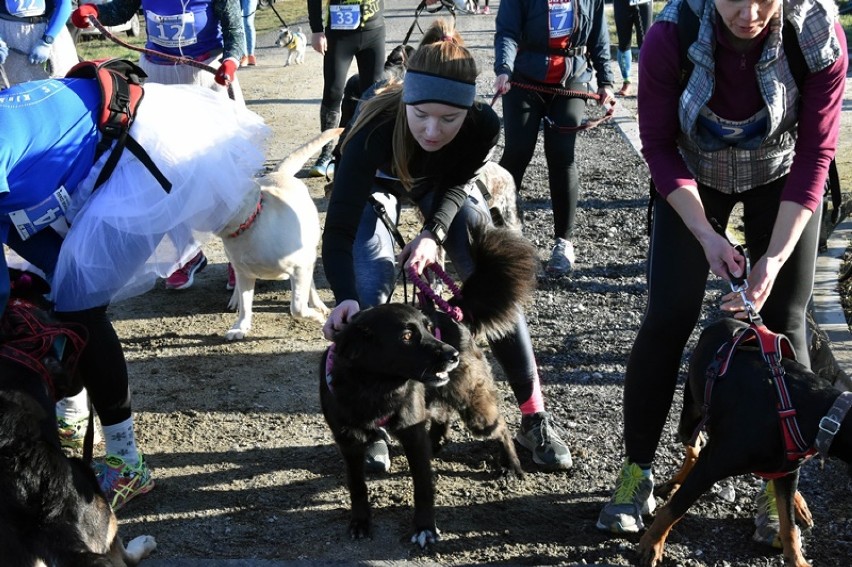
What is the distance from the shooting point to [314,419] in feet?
13.8

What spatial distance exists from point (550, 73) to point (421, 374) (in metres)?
3.17

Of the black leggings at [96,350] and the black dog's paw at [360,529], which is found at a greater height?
the black leggings at [96,350]

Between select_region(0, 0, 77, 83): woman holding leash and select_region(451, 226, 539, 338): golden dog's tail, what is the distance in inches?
169

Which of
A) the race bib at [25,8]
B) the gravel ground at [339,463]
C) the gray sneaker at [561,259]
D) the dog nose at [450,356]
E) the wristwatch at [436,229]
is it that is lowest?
the gravel ground at [339,463]

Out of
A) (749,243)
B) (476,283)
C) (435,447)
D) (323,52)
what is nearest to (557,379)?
(435,447)

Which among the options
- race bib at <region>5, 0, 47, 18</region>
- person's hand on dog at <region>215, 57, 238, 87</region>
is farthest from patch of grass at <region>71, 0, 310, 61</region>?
person's hand on dog at <region>215, 57, 238, 87</region>

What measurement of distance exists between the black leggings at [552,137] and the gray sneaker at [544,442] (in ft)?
7.67

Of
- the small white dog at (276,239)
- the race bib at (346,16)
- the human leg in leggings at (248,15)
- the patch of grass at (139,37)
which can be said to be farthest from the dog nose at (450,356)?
the patch of grass at (139,37)

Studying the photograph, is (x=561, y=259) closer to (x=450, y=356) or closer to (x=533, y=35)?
(x=533, y=35)

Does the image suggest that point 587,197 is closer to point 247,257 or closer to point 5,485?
point 247,257

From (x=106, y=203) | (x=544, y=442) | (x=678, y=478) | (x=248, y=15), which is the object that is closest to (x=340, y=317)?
(x=106, y=203)

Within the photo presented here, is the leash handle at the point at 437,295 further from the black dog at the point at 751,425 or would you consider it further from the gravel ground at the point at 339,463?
the black dog at the point at 751,425

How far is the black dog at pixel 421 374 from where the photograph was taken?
3.09 meters

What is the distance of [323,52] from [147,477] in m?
4.58
